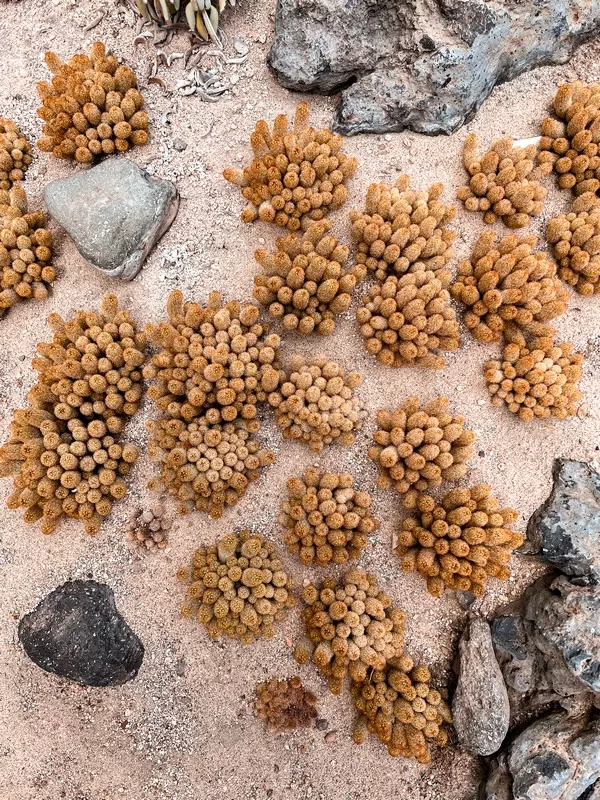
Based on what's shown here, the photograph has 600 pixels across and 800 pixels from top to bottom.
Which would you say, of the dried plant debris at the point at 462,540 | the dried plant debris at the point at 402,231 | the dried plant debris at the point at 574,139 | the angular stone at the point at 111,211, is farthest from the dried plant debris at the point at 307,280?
the dried plant debris at the point at 574,139

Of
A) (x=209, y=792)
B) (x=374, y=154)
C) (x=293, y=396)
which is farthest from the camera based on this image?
(x=374, y=154)

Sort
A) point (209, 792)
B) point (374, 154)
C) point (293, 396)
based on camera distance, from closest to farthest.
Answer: point (293, 396), point (209, 792), point (374, 154)

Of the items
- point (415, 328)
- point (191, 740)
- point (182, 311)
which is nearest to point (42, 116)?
point (182, 311)

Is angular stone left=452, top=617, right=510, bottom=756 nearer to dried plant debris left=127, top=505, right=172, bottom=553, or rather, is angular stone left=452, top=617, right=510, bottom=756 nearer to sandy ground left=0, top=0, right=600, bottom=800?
sandy ground left=0, top=0, right=600, bottom=800

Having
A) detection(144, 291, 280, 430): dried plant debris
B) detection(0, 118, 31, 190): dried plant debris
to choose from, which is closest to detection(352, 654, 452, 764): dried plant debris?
detection(144, 291, 280, 430): dried plant debris

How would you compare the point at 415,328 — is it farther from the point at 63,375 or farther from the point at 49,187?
the point at 49,187

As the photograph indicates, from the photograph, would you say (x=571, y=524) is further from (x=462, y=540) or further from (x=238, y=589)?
(x=238, y=589)

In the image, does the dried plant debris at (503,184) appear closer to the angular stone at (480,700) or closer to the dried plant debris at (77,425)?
the dried plant debris at (77,425)
